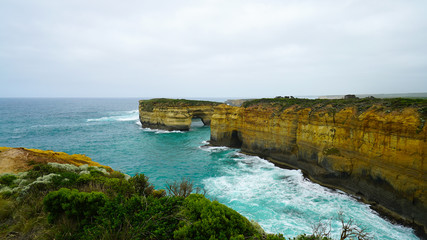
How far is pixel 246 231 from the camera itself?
5.96 m

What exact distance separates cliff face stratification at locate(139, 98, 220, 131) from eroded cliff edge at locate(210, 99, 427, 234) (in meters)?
23.9

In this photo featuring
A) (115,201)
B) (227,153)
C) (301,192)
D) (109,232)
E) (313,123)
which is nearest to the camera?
(109,232)

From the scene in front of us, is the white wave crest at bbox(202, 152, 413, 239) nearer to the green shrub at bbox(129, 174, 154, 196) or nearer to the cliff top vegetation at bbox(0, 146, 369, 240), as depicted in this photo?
the cliff top vegetation at bbox(0, 146, 369, 240)

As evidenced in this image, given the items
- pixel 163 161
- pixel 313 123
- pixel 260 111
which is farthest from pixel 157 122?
pixel 313 123

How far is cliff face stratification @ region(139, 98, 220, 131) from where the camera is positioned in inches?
1775

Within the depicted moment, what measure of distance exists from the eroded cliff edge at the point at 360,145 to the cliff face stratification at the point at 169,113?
23.9 meters

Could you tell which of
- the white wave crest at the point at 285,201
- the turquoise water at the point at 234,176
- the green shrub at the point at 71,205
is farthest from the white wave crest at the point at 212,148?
the green shrub at the point at 71,205

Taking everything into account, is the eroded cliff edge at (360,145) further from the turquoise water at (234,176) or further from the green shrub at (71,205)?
the green shrub at (71,205)

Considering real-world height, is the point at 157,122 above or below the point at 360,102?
below

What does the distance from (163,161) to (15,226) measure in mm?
18428

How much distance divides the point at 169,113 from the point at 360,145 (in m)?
37.3

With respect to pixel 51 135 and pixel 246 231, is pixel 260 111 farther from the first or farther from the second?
pixel 51 135

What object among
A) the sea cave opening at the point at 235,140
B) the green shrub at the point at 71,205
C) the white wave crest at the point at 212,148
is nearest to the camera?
the green shrub at the point at 71,205

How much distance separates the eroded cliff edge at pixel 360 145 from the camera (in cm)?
1216
